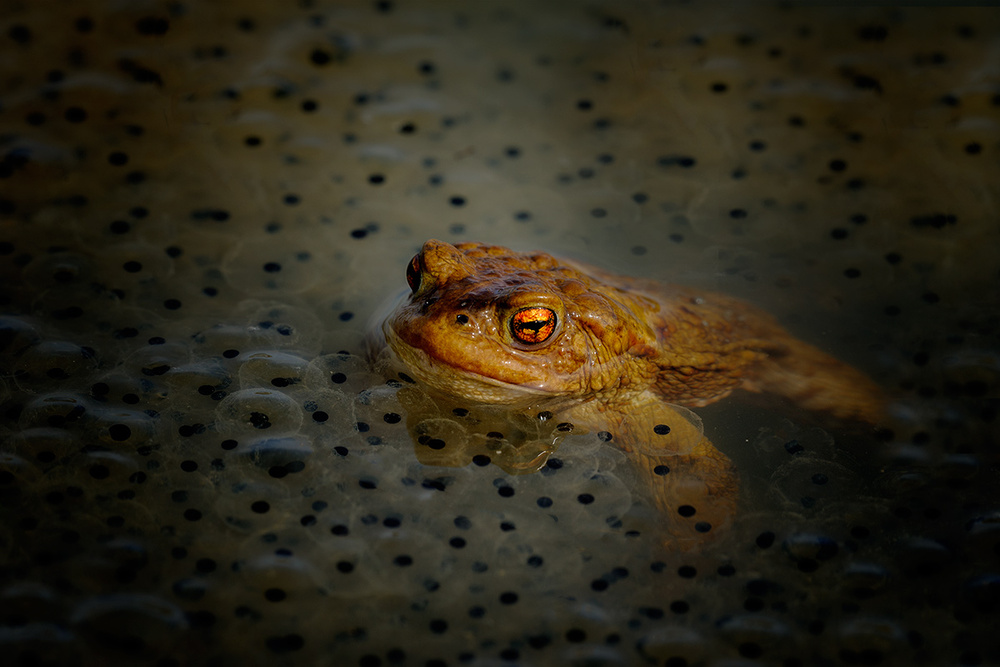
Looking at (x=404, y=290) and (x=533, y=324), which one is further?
(x=404, y=290)

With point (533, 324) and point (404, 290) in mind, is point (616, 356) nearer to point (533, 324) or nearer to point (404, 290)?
point (533, 324)

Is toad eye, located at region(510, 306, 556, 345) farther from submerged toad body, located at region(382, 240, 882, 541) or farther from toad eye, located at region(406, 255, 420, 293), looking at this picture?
toad eye, located at region(406, 255, 420, 293)

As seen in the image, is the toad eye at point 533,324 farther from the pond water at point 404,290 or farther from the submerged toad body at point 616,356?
the pond water at point 404,290

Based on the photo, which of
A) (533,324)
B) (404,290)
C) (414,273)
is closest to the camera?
(533,324)

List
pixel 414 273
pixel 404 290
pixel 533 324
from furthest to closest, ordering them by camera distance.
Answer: pixel 404 290, pixel 414 273, pixel 533 324

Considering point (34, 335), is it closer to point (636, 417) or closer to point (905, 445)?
point (636, 417)

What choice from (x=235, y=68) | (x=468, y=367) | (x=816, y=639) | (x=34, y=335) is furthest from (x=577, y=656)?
(x=235, y=68)

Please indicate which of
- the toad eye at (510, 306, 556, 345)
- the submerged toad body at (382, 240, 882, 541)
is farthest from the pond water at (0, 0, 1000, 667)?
the toad eye at (510, 306, 556, 345)

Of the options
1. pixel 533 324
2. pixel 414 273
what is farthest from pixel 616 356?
pixel 414 273
